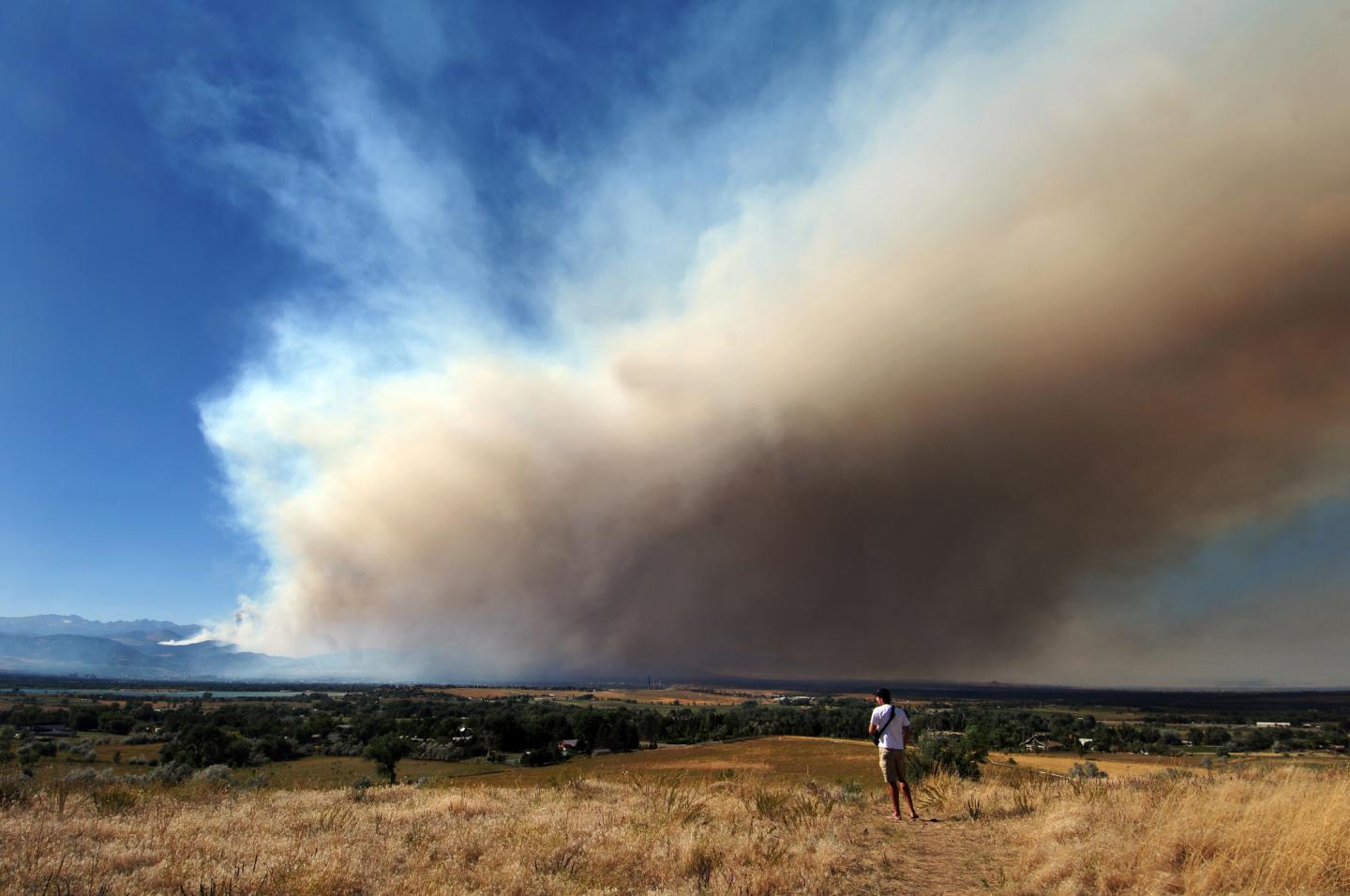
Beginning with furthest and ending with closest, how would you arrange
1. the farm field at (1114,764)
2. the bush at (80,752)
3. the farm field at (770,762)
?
the bush at (80,752), the farm field at (770,762), the farm field at (1114,764)

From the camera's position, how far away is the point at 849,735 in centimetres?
9056

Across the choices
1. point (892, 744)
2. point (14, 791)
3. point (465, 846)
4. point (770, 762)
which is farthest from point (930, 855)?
point (770, 762)

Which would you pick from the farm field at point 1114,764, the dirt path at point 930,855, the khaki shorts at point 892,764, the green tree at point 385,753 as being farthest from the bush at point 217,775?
the green tree at point 385,753

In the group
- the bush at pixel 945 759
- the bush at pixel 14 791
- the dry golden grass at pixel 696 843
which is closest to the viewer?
the dry golden grass at pixel 696 843

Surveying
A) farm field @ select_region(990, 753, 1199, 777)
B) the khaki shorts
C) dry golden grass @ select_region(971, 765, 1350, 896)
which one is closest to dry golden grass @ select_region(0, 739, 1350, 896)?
dry golden grass @ select_region(971, 765, 1350, 896)

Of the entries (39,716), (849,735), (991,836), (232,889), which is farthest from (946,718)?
(39,716)

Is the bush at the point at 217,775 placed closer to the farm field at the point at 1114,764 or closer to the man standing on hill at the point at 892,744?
the man standing on hill at the point at 892,744

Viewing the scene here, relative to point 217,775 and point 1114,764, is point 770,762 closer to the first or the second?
point 1114,764

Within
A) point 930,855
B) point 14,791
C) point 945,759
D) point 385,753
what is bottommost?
point 385,753

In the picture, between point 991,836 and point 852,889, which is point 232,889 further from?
point 991,836

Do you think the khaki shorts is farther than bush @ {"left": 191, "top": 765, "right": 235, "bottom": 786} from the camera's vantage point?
No

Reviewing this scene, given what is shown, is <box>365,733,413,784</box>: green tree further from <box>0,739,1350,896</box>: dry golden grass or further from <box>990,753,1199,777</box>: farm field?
<box>990,753,1199,777</box>: farm field

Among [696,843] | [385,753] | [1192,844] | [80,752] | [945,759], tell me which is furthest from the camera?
[80,752]

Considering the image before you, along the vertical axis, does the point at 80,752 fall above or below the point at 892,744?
below
